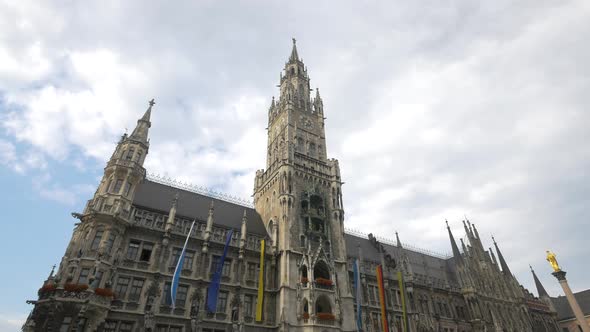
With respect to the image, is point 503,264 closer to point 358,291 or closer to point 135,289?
point 358,291

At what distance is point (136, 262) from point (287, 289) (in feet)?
49.9

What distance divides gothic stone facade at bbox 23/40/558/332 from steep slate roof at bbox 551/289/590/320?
2068cm

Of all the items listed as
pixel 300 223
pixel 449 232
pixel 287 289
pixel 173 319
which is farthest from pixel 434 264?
pixel 173 319

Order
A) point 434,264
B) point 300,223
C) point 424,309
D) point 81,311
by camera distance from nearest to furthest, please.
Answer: point 81,311, point 300,223, point 424,309, point 434,264

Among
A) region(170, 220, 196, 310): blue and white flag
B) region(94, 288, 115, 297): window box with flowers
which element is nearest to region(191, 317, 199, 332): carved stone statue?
region(170, 220, 196, 310): blue and white flag

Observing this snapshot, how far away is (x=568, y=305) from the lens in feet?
240

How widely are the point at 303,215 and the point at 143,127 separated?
22138 millimetres

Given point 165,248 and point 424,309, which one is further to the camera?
point 424,309

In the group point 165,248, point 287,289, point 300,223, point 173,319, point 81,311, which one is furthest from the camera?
point 300,223

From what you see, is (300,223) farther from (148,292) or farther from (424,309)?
(424,309)

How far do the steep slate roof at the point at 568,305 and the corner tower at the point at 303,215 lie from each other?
203 feet

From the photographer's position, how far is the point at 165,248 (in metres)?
33.8

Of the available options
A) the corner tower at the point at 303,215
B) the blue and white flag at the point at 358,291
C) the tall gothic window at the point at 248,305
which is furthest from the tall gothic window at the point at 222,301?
the blue and white flag at the point at 358,291

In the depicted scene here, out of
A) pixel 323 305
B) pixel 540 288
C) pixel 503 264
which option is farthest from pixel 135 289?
pixel 540 288
